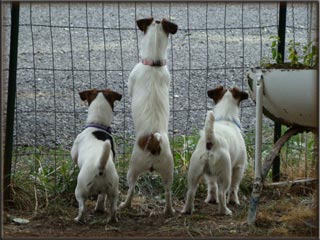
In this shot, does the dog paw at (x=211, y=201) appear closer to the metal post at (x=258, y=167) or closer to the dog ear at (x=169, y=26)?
the metal post at (x=258, y=167)

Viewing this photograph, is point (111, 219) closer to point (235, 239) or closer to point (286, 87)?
point (235, 239)

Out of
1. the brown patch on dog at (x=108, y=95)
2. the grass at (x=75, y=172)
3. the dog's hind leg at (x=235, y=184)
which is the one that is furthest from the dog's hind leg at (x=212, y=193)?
the brown patch on dog at (x=108, y=95)

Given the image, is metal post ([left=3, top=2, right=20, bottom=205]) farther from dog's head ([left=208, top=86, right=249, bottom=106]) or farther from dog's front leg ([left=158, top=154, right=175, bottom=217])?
dog's head ([left=208, top=86, right=249, bottom=106])

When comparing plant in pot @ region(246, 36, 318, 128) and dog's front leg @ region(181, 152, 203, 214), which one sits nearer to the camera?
plant in pot @ region(246, 36, 318, 128)

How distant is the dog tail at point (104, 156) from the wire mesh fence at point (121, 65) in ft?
3.75

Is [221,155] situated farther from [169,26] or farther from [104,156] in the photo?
[169,26]

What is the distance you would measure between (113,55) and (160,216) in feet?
9.90

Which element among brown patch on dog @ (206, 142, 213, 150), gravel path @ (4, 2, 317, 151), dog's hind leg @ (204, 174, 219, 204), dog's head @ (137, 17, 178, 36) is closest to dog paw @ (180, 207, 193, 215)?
dog's hind leg @ (204, 174, 219, 204)

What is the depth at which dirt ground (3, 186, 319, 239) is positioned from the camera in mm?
4855

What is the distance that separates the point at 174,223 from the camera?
5.15m

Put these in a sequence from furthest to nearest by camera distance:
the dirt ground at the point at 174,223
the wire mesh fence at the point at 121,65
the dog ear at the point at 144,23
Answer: the wire mesh fence at the point at 121,65, the dog ear at the point at 144,23, the dirt ground at the point at 174,223

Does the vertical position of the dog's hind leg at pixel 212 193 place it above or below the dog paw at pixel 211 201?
above

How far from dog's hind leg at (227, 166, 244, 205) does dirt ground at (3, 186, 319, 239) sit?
4.6 inches

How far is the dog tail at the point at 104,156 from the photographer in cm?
469
